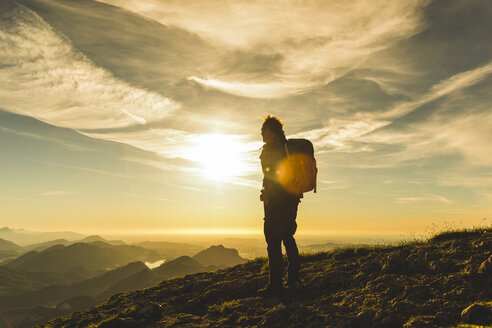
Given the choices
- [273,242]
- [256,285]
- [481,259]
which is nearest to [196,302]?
[256,285]

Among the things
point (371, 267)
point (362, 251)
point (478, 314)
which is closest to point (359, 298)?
point (371, 267)

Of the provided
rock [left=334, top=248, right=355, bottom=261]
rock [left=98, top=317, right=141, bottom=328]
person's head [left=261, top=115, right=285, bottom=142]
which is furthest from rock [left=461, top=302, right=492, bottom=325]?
rock [left=98, top=317, right=141, bottom=328]

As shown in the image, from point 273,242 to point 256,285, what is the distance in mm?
1537

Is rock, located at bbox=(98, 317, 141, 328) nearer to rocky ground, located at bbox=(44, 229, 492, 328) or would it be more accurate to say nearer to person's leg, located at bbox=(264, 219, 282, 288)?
rocky ground, located at bbox=(44, 229, 492, 328)

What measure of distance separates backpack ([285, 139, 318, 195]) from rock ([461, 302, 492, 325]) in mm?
3761

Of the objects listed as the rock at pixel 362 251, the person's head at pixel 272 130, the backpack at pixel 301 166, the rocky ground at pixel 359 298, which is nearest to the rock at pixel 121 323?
the rocky ground at pixel 359 298

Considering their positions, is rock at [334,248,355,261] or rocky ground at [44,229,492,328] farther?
rock at [334,248,355,261]

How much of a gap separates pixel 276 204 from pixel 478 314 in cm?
411

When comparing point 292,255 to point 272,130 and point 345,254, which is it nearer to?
point 345,254

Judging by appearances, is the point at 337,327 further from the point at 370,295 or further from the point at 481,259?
the point at 481,259

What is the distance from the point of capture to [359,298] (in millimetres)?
5359

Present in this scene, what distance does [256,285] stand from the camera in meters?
7.46

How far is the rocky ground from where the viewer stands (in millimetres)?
4523

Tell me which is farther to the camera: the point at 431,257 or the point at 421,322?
the point at 431,257
